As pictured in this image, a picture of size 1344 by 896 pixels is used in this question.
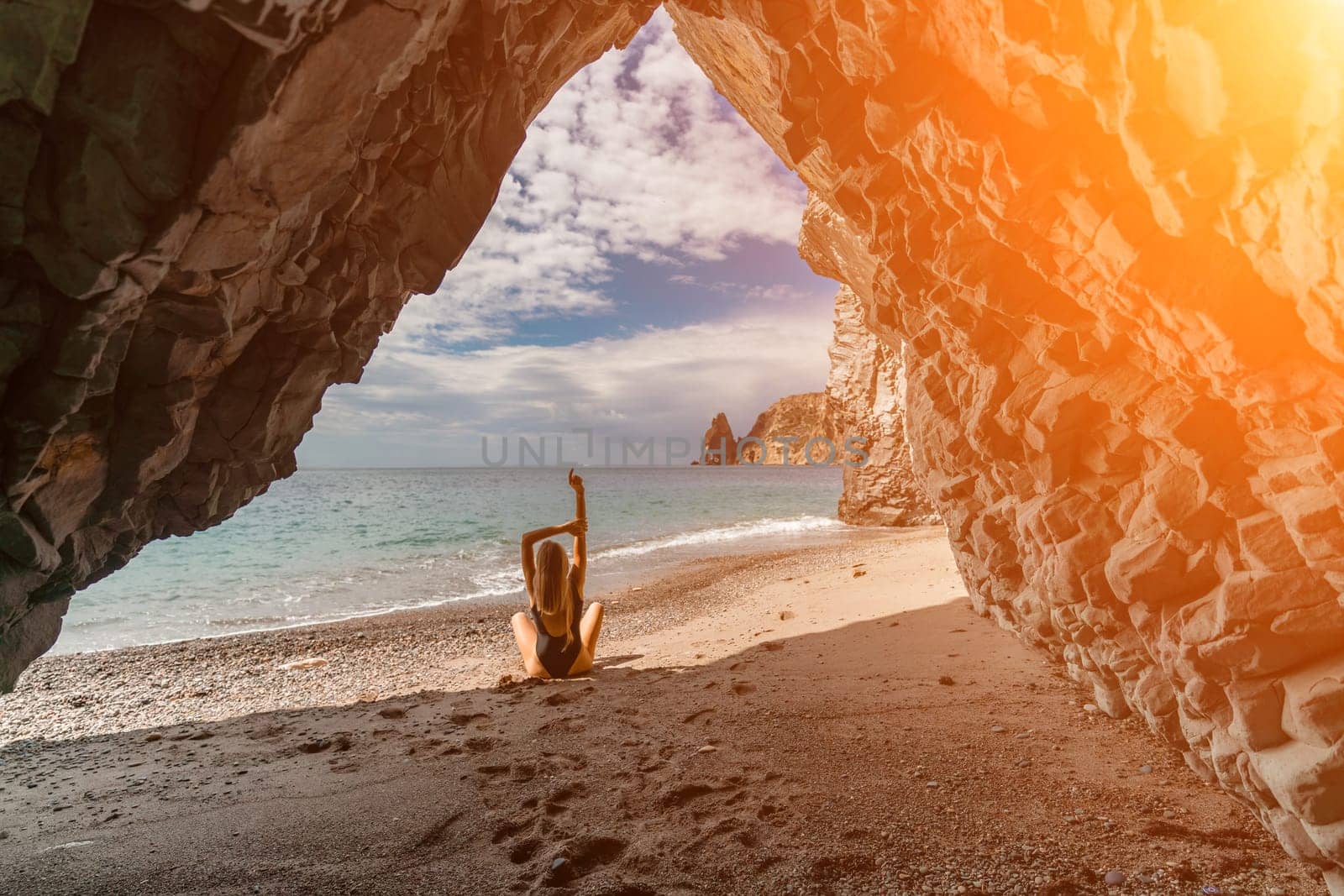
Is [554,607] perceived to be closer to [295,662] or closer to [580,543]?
[580,543]

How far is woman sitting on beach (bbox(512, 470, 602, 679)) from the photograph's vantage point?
7.82 m

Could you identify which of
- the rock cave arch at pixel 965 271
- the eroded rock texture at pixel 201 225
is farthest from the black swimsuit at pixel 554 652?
the rock cave arch at pixel 965 271

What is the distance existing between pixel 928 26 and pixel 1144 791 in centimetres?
500

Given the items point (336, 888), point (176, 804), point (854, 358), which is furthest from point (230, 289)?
point (854, 358)

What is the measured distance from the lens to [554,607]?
7789 mm

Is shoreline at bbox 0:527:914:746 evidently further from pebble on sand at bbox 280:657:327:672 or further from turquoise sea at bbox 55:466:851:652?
turquoise sea at bbox 55:466:851:652

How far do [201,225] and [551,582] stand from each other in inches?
198

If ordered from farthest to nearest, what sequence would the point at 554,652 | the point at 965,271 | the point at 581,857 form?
the point at 554,652 → the point at 965,271 → the point at 581,857

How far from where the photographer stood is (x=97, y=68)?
371cm

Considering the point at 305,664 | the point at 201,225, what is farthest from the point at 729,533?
the point at 201,225

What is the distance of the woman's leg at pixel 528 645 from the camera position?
8.12 metres

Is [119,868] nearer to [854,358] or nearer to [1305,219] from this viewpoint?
[1305,219]

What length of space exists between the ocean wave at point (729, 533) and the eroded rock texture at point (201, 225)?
17.4 m

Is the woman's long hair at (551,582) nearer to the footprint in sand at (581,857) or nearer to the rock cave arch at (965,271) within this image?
the rock cave arch at (965,271)
